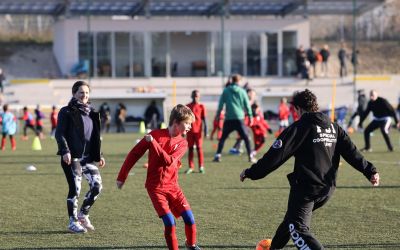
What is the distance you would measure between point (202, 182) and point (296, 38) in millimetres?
34766

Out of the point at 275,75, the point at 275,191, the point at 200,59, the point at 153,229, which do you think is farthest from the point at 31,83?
the point at 153,229

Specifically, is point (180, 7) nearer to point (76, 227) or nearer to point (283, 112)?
point (283, 112)

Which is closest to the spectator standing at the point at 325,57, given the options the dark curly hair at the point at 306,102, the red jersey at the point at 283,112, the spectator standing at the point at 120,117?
the spectator standing at the point at 120,117

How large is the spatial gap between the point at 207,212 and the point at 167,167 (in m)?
3.43

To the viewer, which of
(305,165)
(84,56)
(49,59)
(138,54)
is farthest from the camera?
(49,59)

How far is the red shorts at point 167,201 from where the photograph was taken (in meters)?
Answer: 8.09

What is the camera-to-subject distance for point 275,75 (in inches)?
1882

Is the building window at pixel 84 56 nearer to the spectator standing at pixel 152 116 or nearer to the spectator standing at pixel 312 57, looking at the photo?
the spectator standing at pixel 152 116

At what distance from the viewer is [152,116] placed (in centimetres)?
3675

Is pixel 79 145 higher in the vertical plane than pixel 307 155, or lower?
lower

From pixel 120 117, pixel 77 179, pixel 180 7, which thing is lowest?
pixel 120 117

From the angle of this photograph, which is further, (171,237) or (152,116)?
(152,116)

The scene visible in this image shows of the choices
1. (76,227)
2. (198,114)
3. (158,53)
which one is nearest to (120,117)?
(158,53)

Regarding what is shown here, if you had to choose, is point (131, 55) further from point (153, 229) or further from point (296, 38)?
point (153, 229)
